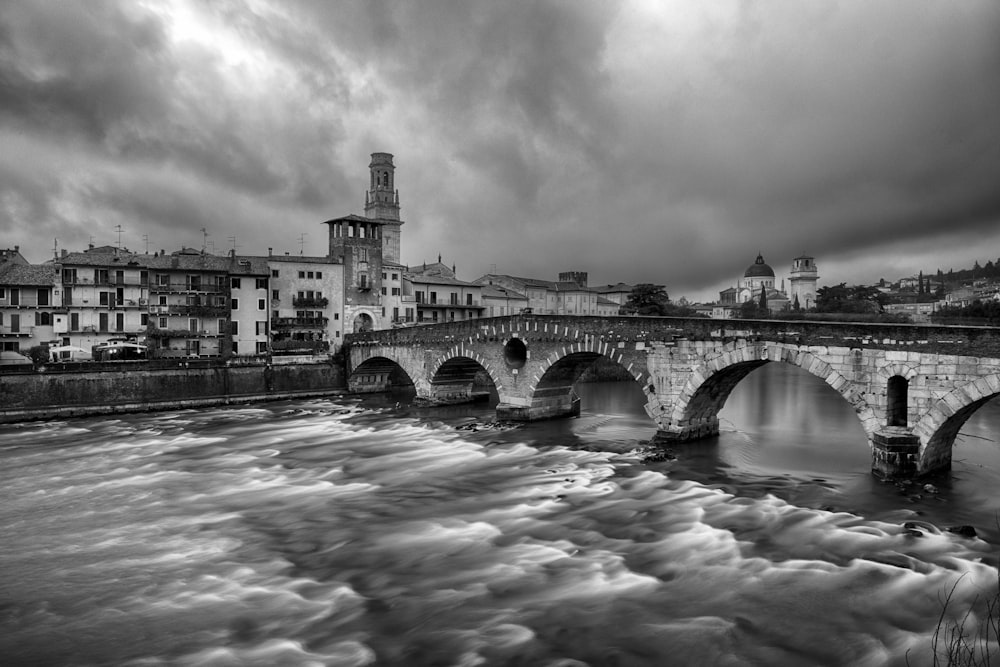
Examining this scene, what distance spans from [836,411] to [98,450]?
34009mm

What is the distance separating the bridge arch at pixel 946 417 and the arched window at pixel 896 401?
665mm

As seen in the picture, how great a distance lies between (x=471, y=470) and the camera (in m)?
22.7

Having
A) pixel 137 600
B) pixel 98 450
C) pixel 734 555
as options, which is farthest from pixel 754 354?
pixel 98 450

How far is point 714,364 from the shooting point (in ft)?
75.0

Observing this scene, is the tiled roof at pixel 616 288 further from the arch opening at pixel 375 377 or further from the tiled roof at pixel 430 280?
the arch opening at pixel 375 377

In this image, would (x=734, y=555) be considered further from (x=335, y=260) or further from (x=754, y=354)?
(x=335, y=260)

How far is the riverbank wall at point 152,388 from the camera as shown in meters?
34.6

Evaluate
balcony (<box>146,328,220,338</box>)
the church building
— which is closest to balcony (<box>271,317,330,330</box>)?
balcony (<box>146,328,220,338</box>)

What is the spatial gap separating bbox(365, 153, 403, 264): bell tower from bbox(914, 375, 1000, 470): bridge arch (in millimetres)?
62650

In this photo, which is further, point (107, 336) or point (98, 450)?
point (107, 336)

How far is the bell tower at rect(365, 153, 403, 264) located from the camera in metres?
75.4

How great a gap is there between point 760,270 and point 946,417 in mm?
160812

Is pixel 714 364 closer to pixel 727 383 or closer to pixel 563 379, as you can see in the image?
pixel 727 383

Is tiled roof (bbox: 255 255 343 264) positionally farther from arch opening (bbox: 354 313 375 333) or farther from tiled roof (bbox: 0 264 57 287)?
tiled roof (bbox: 0 264 57 287)
